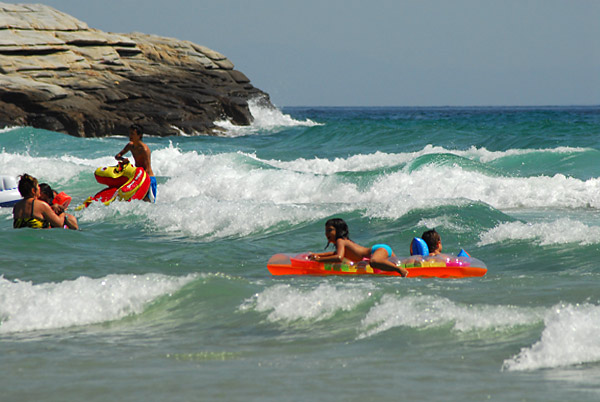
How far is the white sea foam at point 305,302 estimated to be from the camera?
20.1ft

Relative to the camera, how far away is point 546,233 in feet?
31.4

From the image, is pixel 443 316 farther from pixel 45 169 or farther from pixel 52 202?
pixel 45 169

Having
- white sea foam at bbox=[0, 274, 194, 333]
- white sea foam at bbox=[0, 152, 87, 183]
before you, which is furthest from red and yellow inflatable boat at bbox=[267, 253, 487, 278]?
white sea foam at bbox=[0, 152, 87, 183]

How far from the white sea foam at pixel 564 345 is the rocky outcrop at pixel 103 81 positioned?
28.7m

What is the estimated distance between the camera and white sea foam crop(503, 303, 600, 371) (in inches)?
190

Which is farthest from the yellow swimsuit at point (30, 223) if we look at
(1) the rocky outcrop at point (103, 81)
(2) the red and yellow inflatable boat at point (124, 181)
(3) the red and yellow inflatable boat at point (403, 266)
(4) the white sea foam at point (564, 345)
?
(1) the rocky outcrop at point (103, 81)

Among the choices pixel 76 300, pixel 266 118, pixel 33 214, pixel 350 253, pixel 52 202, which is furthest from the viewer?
pixel 266 118

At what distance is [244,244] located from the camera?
10469 mm

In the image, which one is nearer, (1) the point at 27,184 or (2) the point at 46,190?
(1) the point at 27,184

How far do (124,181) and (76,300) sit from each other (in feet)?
22.6

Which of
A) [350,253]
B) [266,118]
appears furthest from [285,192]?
[266,118]

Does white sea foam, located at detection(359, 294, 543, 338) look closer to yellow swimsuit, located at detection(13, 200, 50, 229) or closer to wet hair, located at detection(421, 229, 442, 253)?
wet hair, located at detection(421, 229, 442, 253)

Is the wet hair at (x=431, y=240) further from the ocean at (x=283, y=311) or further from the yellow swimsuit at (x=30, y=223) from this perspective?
the yellow swimsuit at (x=30, y=223)

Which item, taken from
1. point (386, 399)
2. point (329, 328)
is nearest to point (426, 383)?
point (386, 399)
